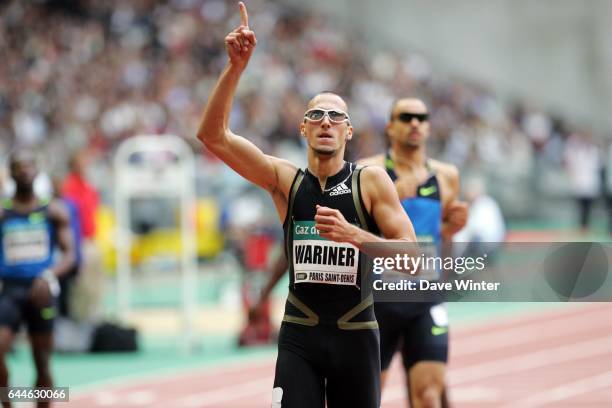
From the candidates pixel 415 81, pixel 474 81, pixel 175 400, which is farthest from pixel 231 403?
pixel 474 81

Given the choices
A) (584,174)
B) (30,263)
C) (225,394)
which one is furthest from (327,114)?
(584,174)

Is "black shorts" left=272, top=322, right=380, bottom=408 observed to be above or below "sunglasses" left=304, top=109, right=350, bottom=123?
below

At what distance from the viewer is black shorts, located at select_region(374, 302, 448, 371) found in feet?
25.7

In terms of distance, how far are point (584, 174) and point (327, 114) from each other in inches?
942

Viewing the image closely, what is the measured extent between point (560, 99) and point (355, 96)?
8.96m

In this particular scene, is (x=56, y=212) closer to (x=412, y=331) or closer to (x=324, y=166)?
(x=412, y=331)

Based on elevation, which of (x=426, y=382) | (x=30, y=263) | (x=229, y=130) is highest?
(x=229, y=130)

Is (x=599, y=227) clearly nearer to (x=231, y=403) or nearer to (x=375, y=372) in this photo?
(x=231, y=403)

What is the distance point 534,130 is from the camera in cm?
3359

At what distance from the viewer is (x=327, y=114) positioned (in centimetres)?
616

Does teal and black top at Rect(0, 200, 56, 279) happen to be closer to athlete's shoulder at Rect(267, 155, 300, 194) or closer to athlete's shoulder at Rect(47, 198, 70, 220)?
athlete's shoulder at Rect(47, 198, 70, 220)

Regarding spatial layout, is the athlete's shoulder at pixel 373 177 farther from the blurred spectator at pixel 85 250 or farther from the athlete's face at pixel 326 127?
the blurred spectator at pixel 85 250

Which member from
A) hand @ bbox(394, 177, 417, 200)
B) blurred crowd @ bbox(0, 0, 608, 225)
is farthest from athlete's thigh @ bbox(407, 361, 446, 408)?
blurred crowd @ bbox(0, 0, 608, 225)

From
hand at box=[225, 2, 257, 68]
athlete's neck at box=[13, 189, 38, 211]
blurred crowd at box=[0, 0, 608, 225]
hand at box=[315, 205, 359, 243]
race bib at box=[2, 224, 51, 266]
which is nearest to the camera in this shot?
hand at box=[315, 205, 359, 243]
